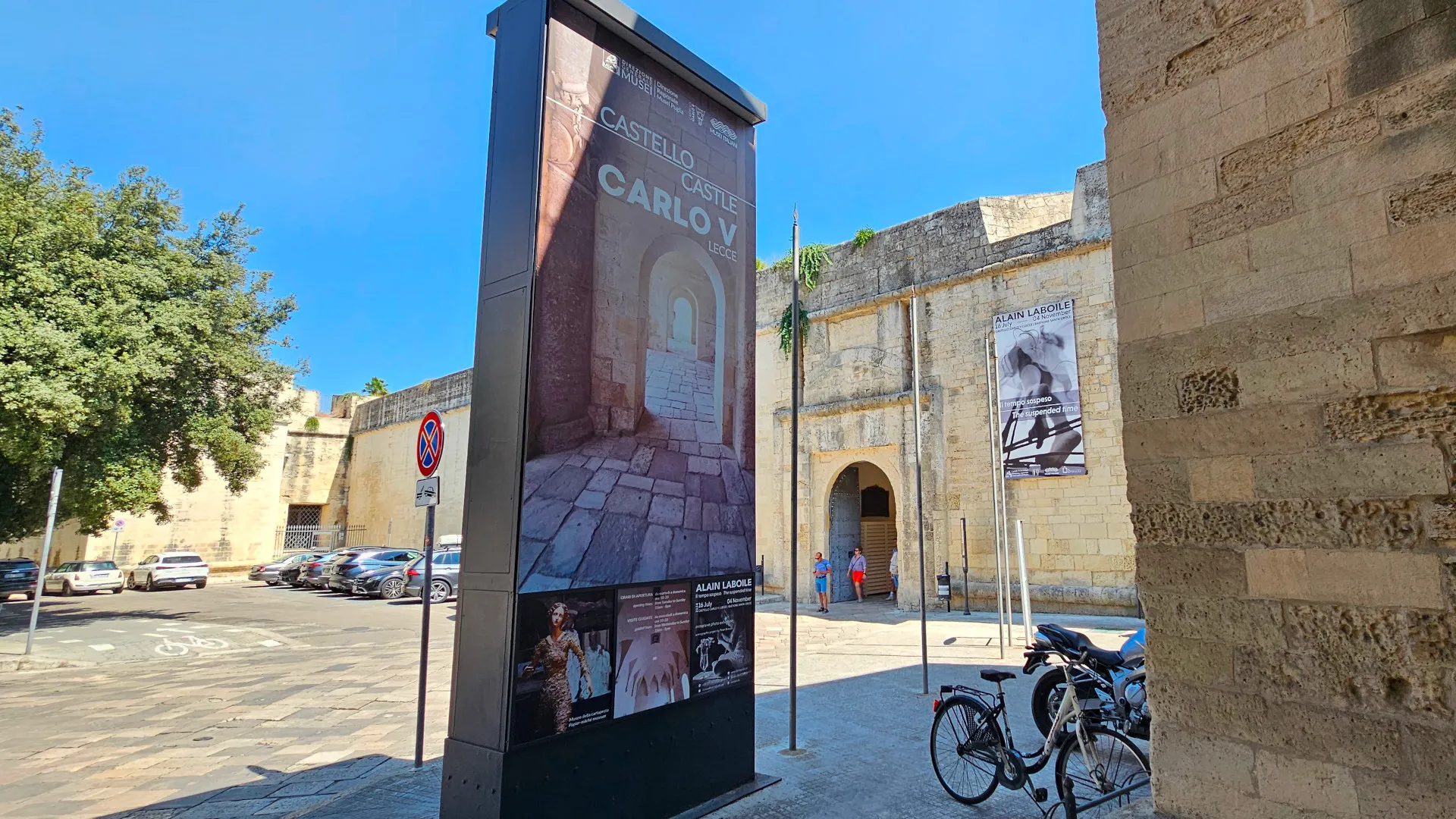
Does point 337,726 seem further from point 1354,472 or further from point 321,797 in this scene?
point 1354,472

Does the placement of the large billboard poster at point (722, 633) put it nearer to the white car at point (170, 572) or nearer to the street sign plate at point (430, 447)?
the street sign plate at point (430, 447)

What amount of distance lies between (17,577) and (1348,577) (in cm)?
3184

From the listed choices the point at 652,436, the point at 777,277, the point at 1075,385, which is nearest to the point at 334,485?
the point at 777,277

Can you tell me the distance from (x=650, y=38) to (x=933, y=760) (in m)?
5.18

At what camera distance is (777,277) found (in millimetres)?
21453

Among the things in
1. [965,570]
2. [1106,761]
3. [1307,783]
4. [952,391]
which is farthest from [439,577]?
[1307,783]

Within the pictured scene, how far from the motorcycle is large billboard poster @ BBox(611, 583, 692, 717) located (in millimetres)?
2471

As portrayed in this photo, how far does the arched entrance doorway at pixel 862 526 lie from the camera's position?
65.1ft

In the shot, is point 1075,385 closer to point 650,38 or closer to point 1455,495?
point 650,38

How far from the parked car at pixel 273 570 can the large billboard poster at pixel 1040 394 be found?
24000mm

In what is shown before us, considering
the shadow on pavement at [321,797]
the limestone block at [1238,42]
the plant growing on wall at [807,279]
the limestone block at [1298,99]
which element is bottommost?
the shadow on pavement at [321,797]

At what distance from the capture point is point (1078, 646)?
5969 millimetres

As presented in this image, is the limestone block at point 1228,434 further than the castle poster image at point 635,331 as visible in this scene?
No

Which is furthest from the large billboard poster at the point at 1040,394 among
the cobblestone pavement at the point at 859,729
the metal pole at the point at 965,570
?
the cobblestone pavement at the point at 859,729
